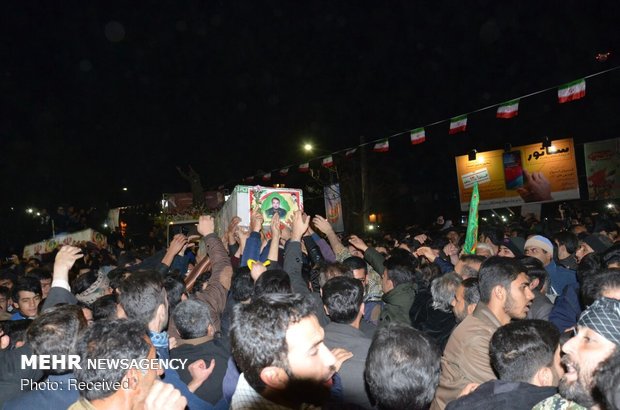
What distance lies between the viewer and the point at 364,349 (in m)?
3.60

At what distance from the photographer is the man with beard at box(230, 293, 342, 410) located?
2.18 meters

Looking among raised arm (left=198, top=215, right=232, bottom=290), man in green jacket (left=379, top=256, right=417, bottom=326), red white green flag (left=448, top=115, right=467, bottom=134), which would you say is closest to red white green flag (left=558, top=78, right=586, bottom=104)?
red white green flag (left=448, top=115, right=467, bottom=134)

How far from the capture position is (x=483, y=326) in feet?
12.8

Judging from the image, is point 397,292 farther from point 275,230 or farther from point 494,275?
point 275,230

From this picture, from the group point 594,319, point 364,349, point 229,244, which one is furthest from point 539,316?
point 229,244

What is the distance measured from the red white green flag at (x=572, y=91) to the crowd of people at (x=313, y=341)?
6.84 m

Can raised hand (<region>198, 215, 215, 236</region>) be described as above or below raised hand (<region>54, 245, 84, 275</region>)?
above

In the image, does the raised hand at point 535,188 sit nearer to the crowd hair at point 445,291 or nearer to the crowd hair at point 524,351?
the crowd hair at point 445,291

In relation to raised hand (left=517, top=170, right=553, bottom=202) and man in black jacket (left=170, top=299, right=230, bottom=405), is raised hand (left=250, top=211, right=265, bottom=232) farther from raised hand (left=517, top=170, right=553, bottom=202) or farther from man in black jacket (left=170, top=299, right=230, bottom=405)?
raised hand (left=517, top=170, right=553, bottom=202)

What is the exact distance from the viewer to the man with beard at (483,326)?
3672mm

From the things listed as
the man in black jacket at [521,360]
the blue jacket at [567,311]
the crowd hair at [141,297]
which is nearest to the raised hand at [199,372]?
the crowd hair at [141,297]

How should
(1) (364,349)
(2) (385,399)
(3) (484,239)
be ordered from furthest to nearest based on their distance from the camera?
(3) (484,239)
(1) (364,349)
(2) (385,399)

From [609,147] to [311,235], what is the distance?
27.4 m

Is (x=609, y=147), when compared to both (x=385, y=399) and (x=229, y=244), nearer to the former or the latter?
(x=229, y=244)
